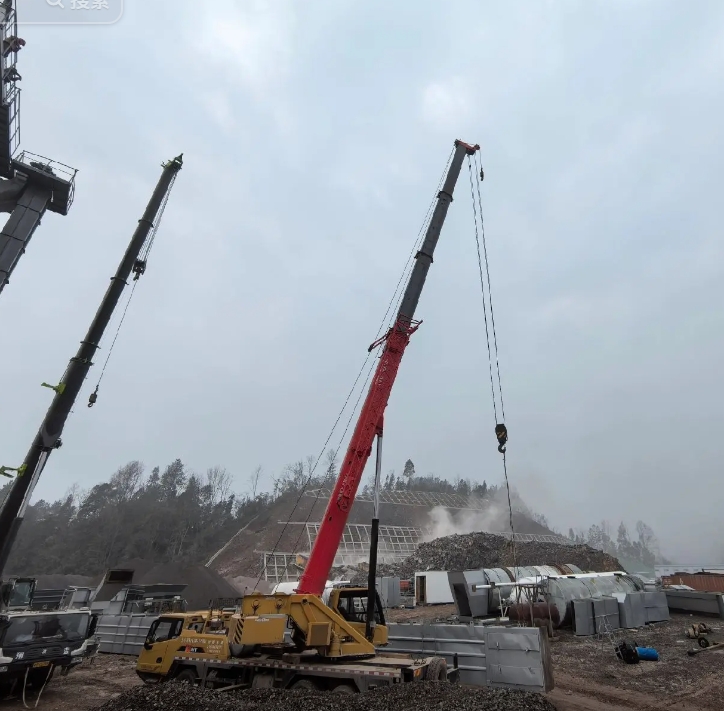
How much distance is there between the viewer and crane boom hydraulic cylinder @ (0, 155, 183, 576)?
45.5ft

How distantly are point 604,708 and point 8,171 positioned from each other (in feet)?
78.2

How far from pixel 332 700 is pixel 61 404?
1175 cm

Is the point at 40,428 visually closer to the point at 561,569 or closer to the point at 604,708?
the point at 604,708

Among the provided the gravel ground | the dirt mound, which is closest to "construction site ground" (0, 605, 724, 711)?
the gravel ground

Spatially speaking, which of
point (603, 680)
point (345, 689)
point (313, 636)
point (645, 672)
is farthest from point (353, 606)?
point (645, 672)

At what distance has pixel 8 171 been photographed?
669 inches

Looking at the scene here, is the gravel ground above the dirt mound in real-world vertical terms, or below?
below

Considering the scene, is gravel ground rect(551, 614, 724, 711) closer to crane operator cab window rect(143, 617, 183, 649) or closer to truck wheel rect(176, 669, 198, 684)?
truck wheel rect(176, 669, 198, 684)

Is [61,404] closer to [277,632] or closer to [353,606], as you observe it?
[277,632]

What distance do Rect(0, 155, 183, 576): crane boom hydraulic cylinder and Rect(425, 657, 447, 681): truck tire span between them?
11932 millimetres

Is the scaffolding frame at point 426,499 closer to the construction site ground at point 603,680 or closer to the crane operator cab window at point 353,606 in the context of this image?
the construction site ground at point 603,680

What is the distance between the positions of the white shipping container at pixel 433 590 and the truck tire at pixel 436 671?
23.4 metres

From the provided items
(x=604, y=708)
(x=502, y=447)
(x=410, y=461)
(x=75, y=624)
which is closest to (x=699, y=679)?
(x=604, y=708)

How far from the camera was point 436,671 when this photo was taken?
1045 cm
